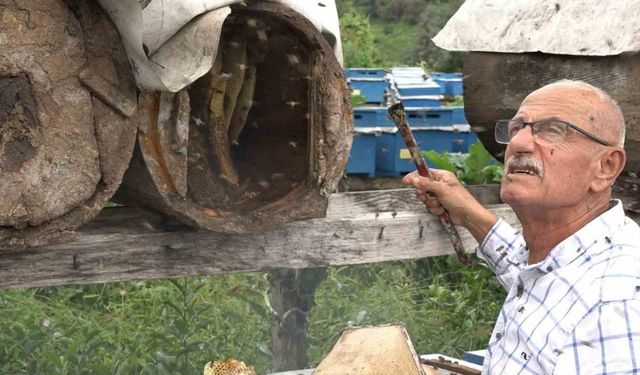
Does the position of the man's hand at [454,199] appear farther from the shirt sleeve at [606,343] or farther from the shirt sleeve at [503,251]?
the shirt sleeve at [606,343]

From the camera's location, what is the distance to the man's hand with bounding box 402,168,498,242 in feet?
11.7

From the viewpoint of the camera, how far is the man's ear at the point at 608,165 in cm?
277

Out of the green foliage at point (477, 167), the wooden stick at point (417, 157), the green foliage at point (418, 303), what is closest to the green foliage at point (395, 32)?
the green foliage at point (477, 167)

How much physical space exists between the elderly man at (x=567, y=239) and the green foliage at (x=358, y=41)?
48.7 feet

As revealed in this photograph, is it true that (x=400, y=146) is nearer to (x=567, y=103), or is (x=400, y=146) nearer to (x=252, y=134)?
(x=252, y=134)

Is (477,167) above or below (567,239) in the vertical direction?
below

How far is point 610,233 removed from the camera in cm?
267

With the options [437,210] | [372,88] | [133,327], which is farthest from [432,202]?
[372,88]

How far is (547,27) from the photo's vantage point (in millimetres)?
3824

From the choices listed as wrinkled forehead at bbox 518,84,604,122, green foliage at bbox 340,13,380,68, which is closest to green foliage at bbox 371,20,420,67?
green foliage at bbox 340,13,380,68

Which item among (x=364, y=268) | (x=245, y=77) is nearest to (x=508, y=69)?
(x=245, y=77)

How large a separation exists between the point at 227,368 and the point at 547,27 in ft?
5.77

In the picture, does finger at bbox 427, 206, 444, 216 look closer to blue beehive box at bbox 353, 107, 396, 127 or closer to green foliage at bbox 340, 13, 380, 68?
blue beehive box at bbox 353, 107, 396, 127

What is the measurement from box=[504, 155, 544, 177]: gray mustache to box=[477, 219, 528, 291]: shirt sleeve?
0.51m
